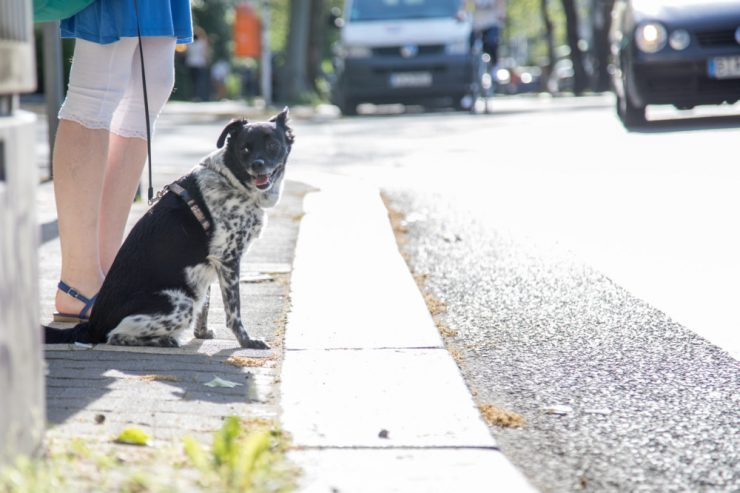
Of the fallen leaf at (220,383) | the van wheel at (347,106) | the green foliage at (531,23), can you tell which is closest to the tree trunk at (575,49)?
the van wheel at (347,106)

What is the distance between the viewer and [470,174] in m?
10.1

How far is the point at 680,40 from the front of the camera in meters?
11.4

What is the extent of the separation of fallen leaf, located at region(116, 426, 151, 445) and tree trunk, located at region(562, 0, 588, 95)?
29.2m

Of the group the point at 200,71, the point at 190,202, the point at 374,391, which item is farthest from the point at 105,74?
the point at 200,71

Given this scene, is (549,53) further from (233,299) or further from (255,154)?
(233,299)

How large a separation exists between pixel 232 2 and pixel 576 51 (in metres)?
32.9

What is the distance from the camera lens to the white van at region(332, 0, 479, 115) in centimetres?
1847

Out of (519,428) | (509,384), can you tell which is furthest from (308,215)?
(519,428)

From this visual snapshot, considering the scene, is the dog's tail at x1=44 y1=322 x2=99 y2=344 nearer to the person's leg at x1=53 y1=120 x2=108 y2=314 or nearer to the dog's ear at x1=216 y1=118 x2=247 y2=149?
the person's leg at x1=53 y1=120 x2=108 y2=314

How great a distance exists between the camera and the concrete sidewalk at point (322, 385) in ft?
9.78

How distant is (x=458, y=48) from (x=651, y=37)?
717cm

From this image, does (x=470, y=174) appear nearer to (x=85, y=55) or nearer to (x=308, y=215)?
(x=308, y=215)

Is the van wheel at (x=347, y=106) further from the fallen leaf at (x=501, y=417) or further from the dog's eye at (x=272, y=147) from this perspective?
the fallen leaf at (x=501, y=417)

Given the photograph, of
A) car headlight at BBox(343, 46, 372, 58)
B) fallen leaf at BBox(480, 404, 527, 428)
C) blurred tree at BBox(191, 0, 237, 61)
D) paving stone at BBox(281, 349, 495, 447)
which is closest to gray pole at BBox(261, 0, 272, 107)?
car headlight at BBox(343, 46, 372, 58)
